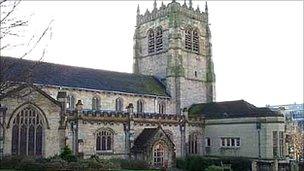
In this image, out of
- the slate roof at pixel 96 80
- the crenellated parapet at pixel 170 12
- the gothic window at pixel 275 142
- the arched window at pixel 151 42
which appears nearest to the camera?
the slate roof at pixel 96 80

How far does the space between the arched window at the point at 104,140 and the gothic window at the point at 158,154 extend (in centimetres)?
442

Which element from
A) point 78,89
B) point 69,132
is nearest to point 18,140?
point 69,132

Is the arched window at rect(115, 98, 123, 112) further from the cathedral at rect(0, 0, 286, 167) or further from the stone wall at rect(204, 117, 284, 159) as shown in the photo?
the stone wall at rect(204, 117, 284, 159)

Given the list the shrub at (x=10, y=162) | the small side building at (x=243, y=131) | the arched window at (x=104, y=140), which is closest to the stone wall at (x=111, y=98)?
the small side building at (x=243, y=131)

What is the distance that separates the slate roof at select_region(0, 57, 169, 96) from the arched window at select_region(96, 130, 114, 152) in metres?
6.61

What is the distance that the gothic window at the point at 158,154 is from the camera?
40219 millimetres

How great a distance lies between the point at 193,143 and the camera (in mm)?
47219

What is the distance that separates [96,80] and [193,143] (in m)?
13.3

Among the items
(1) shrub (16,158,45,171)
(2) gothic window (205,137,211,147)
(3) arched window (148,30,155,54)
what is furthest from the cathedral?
(1) shrub (16,158,45,171)

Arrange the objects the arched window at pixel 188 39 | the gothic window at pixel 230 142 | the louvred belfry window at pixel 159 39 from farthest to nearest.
Result: the louvred belfry window at pixel 159 39
the arched window at pixel 188 39
the gothic window at pixel 230 142

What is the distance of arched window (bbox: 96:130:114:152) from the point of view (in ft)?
126

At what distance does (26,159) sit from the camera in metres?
27.6

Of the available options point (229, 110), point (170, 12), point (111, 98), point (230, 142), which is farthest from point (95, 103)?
point (170, 12)

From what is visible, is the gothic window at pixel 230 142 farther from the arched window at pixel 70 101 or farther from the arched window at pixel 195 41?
the arched window at pixel 70 101
